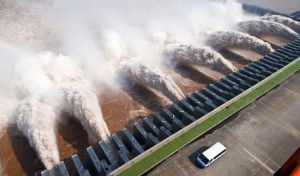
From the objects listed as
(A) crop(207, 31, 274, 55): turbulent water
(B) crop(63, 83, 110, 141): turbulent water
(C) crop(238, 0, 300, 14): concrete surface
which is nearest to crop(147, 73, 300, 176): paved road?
(B) crop(63, 83, 110, 141): turbulent water

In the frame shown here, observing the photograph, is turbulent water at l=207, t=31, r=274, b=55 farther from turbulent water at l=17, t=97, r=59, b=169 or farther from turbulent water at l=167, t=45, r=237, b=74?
turbulent water at l=17, t=97, r=59, b=169

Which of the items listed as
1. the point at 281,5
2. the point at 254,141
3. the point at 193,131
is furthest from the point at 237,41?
the point at 281,5

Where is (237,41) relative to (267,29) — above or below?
below

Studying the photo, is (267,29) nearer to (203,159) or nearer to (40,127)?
(203,159)

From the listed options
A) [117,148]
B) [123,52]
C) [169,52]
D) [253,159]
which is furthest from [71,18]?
[253,159]

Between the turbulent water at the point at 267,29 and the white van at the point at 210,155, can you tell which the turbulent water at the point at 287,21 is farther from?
the white van at the point at 210,155

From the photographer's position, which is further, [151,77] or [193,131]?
[151,77]

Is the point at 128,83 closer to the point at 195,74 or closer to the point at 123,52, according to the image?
the point at 123,52
